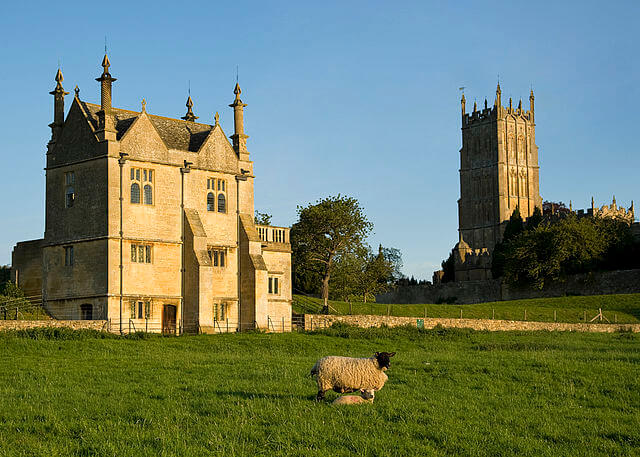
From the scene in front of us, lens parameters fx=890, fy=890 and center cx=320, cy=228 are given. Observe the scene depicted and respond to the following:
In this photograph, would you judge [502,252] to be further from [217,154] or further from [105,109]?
[105,109]

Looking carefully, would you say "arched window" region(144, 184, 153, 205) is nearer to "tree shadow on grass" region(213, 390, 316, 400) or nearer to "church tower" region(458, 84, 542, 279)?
"tree shadow on grass" region(213, 390, 316, 400)

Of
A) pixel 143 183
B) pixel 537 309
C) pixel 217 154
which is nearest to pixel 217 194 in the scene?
pixel 217 154

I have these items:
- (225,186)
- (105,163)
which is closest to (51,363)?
(105,163)

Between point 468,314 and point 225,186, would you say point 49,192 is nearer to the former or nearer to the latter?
point 225,186

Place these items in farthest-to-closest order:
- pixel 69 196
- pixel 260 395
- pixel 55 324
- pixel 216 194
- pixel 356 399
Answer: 1. pixel 216 194
2. pixel 69 196
3. pixel 55 324
4. pixel 260 395
5. pixel 356 399

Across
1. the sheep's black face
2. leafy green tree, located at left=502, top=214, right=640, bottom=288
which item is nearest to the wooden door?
the sheep's black face

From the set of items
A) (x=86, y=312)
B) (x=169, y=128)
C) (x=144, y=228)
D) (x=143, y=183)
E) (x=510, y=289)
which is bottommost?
(x=86, y=312)

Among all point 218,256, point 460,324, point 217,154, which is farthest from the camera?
point 460,324

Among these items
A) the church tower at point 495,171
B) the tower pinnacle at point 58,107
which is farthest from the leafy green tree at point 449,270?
the tower pinnacle at point 58,107

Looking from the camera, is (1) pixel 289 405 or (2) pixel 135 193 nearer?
(1) pixel 289 405

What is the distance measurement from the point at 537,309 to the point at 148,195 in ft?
141

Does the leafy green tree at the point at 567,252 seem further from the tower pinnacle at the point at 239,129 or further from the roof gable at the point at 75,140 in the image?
the roof gable at the point at 75,140

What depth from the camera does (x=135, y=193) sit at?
47.2 metres

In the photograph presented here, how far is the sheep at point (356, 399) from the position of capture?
21047 millimetres
